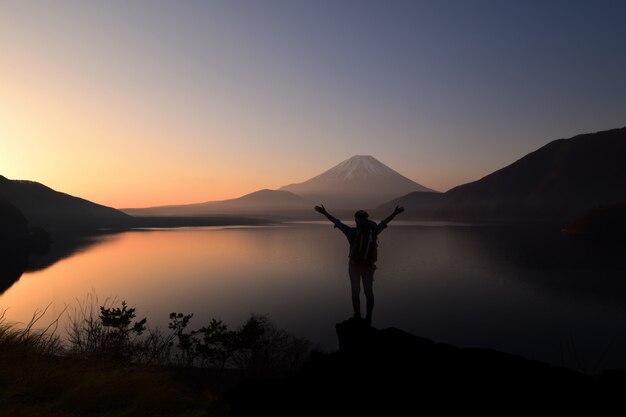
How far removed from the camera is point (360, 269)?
7.13m

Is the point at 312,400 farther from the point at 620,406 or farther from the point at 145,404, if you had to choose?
the point at 620,406

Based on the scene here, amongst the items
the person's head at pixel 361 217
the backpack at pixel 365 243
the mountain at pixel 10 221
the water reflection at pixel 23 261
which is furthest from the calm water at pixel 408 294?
the mountain at pixel 10 221

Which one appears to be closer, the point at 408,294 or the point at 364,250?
the point at 364,250

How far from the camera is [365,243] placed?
7035 millimetres

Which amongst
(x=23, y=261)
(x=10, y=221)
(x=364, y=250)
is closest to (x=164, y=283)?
(x=23, y=261)

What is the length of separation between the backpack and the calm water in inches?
335

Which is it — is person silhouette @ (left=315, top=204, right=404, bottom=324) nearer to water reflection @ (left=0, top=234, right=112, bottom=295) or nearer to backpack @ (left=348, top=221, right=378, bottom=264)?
backpack @ (left=348, top=221, right=378, bottom=264)

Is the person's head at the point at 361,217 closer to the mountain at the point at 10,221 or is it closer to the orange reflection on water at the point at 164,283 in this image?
the orange reflection on water at the point at 164,283

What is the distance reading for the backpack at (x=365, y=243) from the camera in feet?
23.0

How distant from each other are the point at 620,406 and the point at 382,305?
33.2 meters

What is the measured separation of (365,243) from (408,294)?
35.5 m

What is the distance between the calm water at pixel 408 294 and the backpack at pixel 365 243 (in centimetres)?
850

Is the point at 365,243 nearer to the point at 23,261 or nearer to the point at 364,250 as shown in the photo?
the point at 364,250

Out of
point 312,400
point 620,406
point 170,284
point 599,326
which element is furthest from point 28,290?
point 599,326
